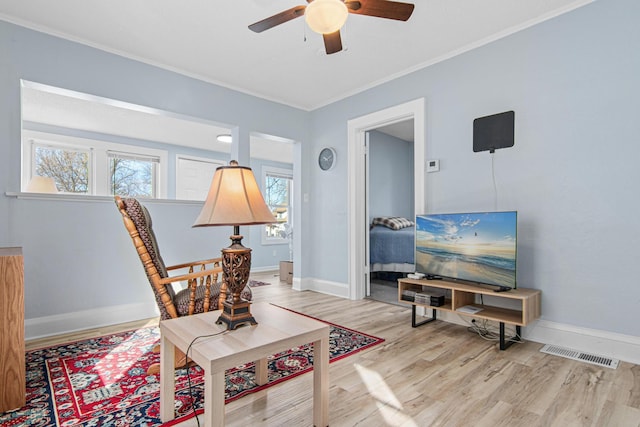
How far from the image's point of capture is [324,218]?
4.52m

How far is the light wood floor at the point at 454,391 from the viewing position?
1621mm

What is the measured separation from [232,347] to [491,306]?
238 cm

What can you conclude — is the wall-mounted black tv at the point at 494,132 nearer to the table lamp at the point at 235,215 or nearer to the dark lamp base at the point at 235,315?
the table lamp at the point at 235,215

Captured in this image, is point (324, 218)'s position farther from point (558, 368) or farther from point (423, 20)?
point (558, 368)

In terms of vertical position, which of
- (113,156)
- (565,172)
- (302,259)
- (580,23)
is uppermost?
(580,23)

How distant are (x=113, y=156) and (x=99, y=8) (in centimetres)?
346

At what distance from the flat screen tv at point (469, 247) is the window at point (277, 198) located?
164 inches

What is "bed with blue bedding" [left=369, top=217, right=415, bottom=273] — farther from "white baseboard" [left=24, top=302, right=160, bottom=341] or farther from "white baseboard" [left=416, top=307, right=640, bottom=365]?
"white baseboard" [left=24, top=302, right=160, bottom=341]

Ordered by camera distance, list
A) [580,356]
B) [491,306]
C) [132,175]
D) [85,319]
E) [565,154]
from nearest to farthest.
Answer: [580,356] < [565,154] < [491,306] < [85,319] < [132,175]

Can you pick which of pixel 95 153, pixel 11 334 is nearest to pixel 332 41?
pixel 11 334

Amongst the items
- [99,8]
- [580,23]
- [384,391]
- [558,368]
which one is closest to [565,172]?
[580,23]

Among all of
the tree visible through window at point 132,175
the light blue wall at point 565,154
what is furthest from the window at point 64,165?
the light blue wall at point 565,154

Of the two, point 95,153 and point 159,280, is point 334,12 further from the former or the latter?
point 95,153

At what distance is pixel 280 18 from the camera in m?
2.09
